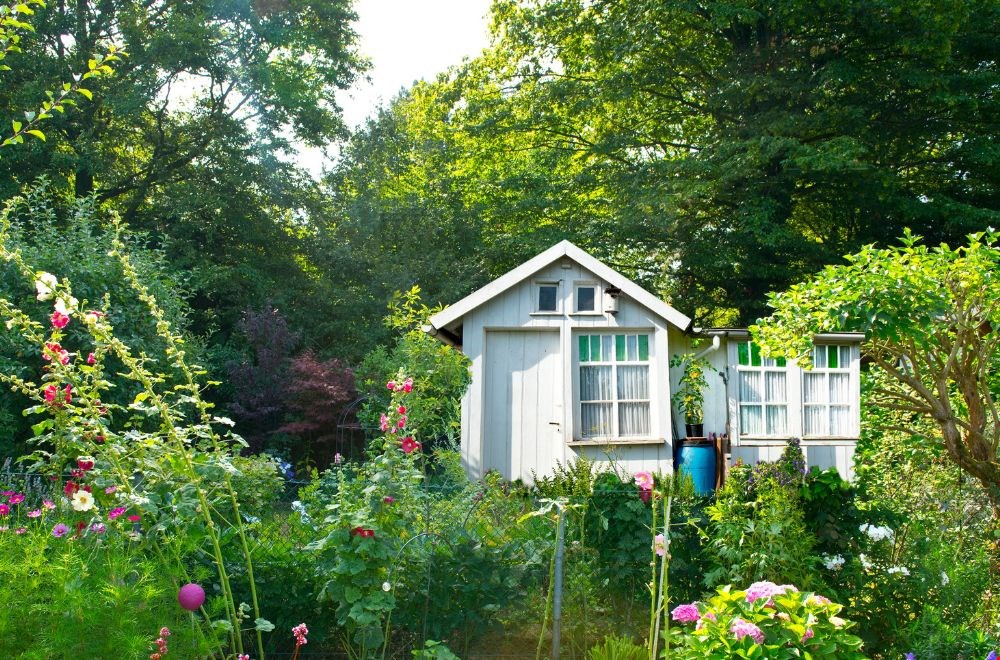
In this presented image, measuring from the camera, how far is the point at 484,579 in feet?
13.2

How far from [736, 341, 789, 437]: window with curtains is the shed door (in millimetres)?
2286

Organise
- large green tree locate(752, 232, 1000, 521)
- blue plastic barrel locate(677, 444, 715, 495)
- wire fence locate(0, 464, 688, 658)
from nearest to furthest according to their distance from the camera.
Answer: wire fence locate(0, 464, 688, 658)
large green tree locate(752, 232, 1000, 521)
blue plastic barrel locate(677, 444, 715, 495)

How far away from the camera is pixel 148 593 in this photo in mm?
2977

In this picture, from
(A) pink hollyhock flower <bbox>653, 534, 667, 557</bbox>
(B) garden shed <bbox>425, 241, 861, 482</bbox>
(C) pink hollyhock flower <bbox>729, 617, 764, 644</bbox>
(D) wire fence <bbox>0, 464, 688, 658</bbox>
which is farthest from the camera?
(B) garden shed <bbox>425, 241, 861, 482</bbox>

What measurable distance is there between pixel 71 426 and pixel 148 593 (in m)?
0.85

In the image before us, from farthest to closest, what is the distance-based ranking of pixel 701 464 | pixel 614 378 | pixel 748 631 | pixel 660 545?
pixel 614 378 < pixel 701 464 < pixel 660 545 < pixel 748 631

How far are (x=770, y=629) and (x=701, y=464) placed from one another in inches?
269

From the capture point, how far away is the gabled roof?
9828mm

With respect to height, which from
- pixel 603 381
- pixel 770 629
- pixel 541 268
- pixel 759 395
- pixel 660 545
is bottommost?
pixel 770 629

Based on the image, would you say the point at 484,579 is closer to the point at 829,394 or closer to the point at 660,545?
the point at 660,545

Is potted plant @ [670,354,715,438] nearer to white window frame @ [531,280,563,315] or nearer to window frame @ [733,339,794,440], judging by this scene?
window frame @ [733,339,794,440]

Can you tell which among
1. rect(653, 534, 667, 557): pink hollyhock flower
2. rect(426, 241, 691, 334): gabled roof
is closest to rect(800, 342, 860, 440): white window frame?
rect(426, 241, 691, 334): gabled roof

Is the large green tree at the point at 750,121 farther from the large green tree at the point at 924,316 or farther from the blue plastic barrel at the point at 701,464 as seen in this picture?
the large green tree at the point at 924,316

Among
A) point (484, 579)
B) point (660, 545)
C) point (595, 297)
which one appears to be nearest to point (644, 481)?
point (660, 545)
